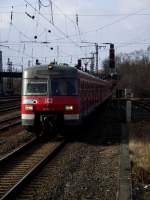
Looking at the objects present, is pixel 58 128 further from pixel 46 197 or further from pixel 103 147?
pixel 46 197

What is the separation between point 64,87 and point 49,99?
681 mm

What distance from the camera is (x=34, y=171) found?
1082 cm

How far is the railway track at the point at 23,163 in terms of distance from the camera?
949 centimetres

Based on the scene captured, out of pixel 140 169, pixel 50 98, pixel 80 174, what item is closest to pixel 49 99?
pixel 50 98

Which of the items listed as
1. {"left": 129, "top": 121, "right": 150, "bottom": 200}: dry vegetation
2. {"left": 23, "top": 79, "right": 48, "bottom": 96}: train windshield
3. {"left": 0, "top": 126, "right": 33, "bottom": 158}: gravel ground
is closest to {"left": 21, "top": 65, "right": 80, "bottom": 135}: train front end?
{"left": 23, "top": 79, "right": 48, "bottom": 96}: train windshield

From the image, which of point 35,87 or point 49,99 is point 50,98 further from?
point 35,87

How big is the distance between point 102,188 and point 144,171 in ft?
4.55

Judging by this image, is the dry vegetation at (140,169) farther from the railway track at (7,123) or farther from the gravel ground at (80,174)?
the railway track at (7,123)

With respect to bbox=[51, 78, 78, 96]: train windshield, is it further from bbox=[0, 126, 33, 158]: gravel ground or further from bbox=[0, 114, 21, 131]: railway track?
bbox=[0, 114, 21, 131]: railway track

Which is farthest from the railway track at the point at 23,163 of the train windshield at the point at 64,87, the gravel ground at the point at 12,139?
the train windshield at the point at 64,87

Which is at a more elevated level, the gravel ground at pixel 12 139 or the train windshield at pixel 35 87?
the train windshield at pixel 35 87

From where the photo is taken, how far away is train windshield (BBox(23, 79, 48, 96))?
17.0 metres

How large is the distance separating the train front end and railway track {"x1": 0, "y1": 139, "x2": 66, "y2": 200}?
2.25 ft

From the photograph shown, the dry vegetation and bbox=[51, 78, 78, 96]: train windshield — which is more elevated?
bbox=[51, 78, 78, 96]: train windshield
